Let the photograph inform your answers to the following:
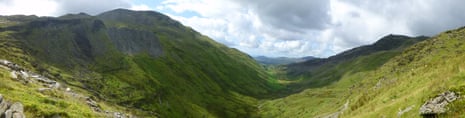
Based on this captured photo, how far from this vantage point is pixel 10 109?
31.8 m

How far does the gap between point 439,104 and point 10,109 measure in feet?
114

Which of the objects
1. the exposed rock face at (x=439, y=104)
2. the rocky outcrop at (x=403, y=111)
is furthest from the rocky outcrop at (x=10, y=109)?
the exposed rock face at (x=439, y=104)

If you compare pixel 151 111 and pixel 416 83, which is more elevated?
pixel 416 83

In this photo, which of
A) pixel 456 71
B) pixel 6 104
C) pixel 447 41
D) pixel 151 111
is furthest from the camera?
pixel 151 111

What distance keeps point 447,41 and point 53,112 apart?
12673cm

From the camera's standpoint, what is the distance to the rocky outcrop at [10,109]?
100ft

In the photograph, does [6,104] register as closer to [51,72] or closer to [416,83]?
A: [416,83]

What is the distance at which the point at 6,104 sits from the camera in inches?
1268

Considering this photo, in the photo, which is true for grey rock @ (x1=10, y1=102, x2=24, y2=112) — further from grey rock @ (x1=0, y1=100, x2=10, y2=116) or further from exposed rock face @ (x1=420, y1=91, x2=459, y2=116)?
exposed rock face @ (x1=420, y1=91, x2=459, y2=116)

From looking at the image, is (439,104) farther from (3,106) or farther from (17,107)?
(17,107)

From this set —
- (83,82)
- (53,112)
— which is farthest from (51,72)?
(53,112)

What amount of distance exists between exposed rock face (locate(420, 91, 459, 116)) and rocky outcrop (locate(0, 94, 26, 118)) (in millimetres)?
32957

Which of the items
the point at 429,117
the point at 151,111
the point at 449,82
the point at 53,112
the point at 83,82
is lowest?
the point at 151,111

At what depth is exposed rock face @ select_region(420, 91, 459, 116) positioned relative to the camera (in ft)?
63.3
